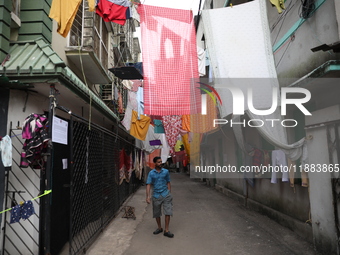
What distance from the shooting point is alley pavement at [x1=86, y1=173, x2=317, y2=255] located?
17.0 feet

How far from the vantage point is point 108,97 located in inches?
428

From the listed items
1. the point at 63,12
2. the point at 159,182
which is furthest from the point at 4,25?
the point at 159,182

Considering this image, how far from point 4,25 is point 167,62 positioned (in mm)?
3323

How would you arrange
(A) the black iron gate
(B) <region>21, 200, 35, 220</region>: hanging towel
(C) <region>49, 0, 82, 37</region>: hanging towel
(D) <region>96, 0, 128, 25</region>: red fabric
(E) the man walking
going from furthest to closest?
1. (E) the man walking
2. (D) <region>96, 0, 128, 25</region>: red fabric
3. (A) the black iron gate
4. (C) <region>49, 0, 82, 37</region>: hanging towel
5. (B) <region>21, 200, 35, 220</region>: hanging towel

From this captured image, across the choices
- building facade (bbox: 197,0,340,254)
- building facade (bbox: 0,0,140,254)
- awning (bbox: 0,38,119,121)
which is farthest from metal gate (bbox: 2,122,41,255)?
building facade (bbox: 197,0,340,254)

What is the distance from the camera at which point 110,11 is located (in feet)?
18.0

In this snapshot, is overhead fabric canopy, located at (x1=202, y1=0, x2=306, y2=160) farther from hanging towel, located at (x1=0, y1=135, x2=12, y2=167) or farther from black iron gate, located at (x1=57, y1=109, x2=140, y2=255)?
hanging towel, located at (x1=0, y1=135, x2=12, y2=167)

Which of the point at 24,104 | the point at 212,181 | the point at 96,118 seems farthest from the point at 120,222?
the point at 212,181

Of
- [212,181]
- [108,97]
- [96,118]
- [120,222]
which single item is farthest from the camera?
[212,181]

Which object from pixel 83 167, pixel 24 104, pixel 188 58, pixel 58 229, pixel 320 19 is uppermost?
pixel 320 19

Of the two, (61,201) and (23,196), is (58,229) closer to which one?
(61,201)

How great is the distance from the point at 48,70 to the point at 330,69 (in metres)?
4.71

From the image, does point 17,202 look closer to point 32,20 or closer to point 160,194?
point 160,194

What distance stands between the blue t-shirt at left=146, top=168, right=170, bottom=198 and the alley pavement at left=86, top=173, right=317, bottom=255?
3.57 feet
